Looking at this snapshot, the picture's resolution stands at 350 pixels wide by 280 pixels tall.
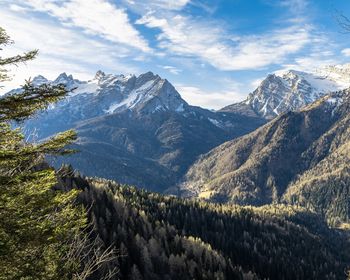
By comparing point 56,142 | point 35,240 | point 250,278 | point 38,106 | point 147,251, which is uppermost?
point 38,106

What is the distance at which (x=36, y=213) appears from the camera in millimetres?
19672

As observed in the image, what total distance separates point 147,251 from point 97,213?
70.7 ft

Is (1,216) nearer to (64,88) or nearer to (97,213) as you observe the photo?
(64,88)

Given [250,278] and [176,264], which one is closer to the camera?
[176,264]

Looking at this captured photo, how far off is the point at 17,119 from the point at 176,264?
11920 centimetres

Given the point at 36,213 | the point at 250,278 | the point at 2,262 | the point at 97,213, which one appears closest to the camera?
the point at 2,262

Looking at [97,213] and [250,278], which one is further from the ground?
[97,213]

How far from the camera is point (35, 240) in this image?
18.6 metres

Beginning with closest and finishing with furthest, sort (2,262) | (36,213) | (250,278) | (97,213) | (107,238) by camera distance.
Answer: (2,262)
(36,213)
(107,238)
(97,213)
(250,278)

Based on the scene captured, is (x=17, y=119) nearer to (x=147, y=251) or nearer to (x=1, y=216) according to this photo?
(x=1, y=216)

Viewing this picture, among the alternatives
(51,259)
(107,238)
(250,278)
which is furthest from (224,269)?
(51,259)

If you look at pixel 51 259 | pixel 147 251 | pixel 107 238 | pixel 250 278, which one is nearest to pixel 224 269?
pixel 250 278

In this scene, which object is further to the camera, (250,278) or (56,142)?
(250,278)

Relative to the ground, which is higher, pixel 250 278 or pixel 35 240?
pixel 35 240
